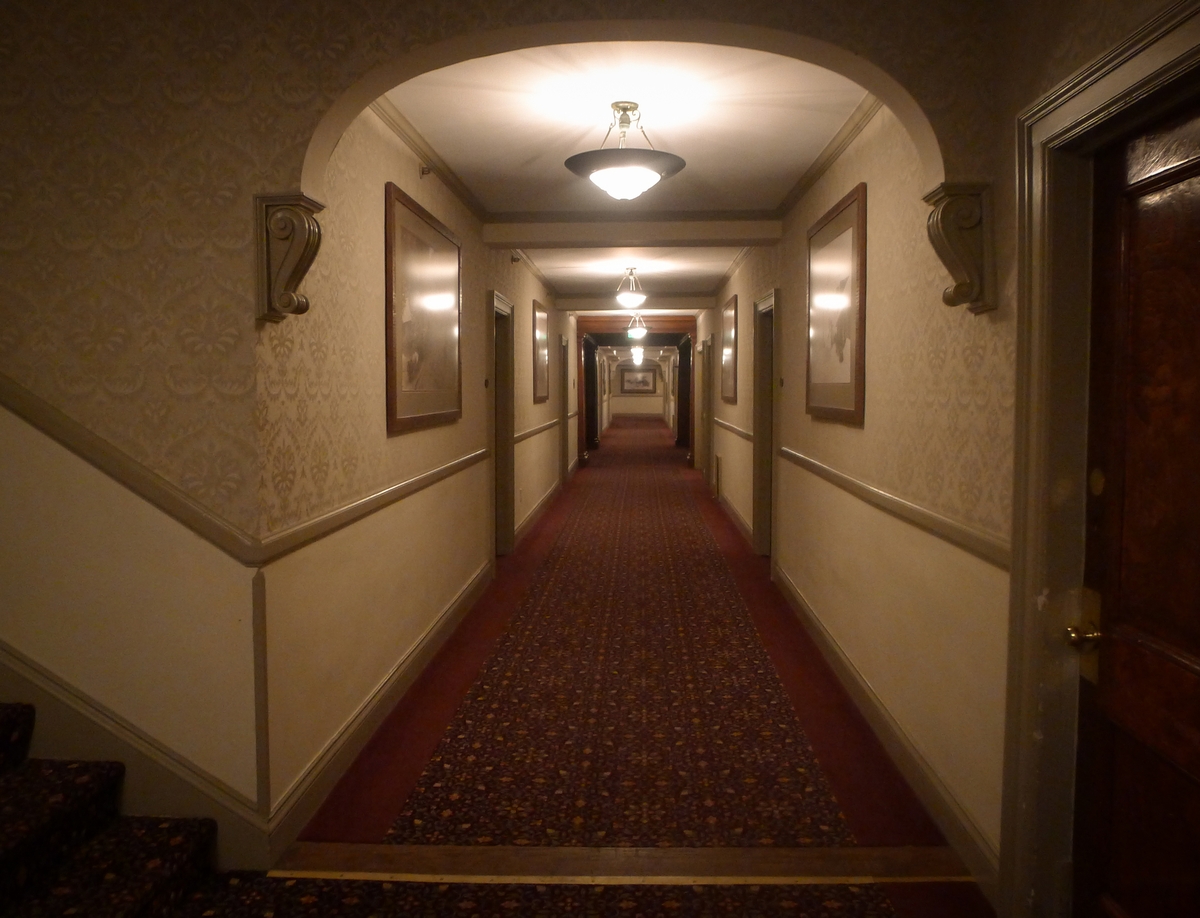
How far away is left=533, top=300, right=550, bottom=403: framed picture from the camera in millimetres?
8289

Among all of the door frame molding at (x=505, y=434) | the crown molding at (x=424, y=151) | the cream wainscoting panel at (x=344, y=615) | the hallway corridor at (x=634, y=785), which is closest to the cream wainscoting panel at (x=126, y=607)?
the cream wainscoting panel at (x=344, y=615)

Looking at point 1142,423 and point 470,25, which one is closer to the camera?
point 1142,423

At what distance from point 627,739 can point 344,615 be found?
3.95 feet

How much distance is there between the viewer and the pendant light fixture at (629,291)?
8906mm

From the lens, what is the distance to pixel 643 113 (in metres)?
3.67

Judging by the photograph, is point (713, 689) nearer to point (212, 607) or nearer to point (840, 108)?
point (212, 607)

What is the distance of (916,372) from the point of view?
288 cm

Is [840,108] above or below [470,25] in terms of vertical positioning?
above

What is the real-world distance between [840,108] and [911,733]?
2606 mm

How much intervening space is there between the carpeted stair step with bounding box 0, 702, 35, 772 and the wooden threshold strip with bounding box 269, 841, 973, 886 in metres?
0.79

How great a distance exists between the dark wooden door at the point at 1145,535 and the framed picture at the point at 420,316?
2644 millimetres

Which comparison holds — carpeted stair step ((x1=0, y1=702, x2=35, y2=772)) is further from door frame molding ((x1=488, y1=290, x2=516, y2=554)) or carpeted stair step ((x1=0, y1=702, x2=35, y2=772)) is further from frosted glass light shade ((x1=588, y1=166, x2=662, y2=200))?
door frame molding ((x1=488, y1=290, x2=516, y2=554))

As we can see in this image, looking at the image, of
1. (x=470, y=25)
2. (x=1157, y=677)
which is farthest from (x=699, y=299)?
(x=1157, y=677)

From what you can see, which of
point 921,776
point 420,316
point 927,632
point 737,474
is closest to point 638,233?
point 420,316
